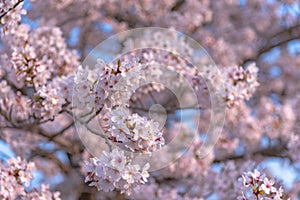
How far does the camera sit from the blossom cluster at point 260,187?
306cm

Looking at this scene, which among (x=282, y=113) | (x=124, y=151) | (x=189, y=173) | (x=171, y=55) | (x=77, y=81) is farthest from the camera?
(x=282, y=113)

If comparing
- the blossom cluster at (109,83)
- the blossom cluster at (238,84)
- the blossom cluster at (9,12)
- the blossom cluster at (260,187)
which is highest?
the blossom cluster at (238,84)

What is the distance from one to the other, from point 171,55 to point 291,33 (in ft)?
14.4

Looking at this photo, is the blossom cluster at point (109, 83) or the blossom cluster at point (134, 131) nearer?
the blossom cluster at point (134, 131)

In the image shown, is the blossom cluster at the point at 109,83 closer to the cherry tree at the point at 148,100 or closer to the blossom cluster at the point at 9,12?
the cherry tree at the point at 148,100

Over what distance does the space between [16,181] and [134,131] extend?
143cm

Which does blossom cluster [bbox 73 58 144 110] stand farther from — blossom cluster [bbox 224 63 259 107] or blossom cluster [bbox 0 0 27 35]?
blossom cluster [bbox 224 63 259 107]

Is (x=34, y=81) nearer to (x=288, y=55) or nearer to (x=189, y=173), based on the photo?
(x=189, y=173)

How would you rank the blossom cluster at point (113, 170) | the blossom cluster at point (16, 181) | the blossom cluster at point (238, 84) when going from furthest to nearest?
1. the blossom cluster at point (238, 84)
2. the blossom cluster at point (16, 181)
3. the blossom cluster at point (113, 170)

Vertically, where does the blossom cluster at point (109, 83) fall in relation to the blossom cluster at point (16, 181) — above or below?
above

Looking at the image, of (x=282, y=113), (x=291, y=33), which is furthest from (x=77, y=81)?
(x=291, y=33)

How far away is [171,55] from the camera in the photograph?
5.54 meters

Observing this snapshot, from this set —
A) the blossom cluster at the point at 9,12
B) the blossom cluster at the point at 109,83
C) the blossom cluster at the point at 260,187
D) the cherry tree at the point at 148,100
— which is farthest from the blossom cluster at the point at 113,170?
the blossom cluster at the point at 9,12

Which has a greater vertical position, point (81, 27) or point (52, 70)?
point (81, 27)
